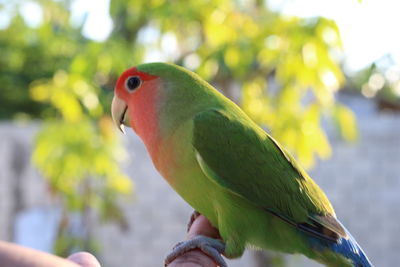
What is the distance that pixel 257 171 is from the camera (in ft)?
4.89

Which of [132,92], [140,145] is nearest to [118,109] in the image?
[132,92]

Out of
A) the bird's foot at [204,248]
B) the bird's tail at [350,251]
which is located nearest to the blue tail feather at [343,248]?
the bird's tail at [350,251]

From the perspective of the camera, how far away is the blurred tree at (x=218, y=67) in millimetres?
2320

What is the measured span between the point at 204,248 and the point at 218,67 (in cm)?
128

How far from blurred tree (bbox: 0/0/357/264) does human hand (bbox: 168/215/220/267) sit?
954 mm

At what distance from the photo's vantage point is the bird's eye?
1577 mm

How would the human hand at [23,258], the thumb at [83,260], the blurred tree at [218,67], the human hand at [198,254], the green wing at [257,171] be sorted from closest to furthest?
the human hand at [23,258] → the thumb at [83,260] → the human hand at [198,254] → the green wing at [257,171] → the blurred tree at [218,67]

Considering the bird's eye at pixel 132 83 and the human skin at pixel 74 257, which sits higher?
the bird's eye at pixel 132 83

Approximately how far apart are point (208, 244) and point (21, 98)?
24.9ft

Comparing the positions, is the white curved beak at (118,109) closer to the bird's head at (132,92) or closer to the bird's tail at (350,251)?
the bird's head at (132,92)

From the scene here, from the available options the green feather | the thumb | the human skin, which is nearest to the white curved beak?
the green feather

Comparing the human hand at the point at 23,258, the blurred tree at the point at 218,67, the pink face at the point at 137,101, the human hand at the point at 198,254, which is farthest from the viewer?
the blurred tree at the point at 218,67

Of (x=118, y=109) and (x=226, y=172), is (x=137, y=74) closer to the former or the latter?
(x=118, y=109)

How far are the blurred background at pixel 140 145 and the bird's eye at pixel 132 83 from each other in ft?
1.97
